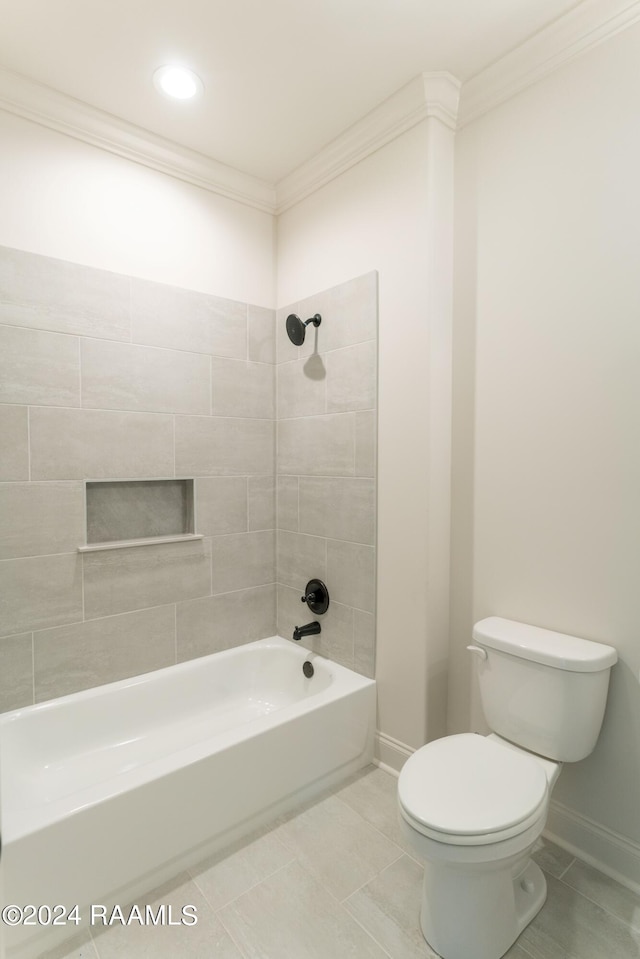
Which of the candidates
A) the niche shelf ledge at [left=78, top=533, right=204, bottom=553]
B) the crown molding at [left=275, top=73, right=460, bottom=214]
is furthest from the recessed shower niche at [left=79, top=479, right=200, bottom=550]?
the crown molding at [left=275, top=73, right=460, bottom=214]

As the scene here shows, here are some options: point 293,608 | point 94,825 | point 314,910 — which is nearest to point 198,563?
point 293,608

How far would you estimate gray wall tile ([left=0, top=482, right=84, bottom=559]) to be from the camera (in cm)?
194

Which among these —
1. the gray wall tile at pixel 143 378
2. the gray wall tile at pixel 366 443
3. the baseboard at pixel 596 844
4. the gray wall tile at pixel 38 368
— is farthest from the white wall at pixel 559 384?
the gray wall tile at pixel 38 368

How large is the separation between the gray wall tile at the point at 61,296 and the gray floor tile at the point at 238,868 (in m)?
2.01

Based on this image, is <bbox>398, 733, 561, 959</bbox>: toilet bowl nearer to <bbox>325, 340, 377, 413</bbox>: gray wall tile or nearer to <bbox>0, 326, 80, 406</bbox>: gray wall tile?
<bbox>325, 340, 377, 413</bbox>: gray wall tile

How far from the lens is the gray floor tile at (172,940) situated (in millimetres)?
1383

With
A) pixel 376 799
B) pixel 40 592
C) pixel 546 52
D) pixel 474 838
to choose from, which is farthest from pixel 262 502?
pixel 546 52

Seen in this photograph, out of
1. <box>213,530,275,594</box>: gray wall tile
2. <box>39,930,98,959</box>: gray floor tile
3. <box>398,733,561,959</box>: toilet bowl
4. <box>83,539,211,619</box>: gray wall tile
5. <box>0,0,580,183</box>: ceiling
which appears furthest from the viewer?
<box>213,530,275,594</box>: gray wall tile

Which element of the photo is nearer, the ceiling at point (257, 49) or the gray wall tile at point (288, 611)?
the ceiling at point (257, 49)

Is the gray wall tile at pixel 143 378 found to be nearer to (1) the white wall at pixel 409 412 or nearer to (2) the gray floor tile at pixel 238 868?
(1) the white wall at pixel 409 412

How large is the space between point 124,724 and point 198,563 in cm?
75

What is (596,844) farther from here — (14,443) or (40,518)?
(14,443)

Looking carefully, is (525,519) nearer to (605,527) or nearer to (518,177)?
(605,527)

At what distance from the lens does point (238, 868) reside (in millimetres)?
1664
